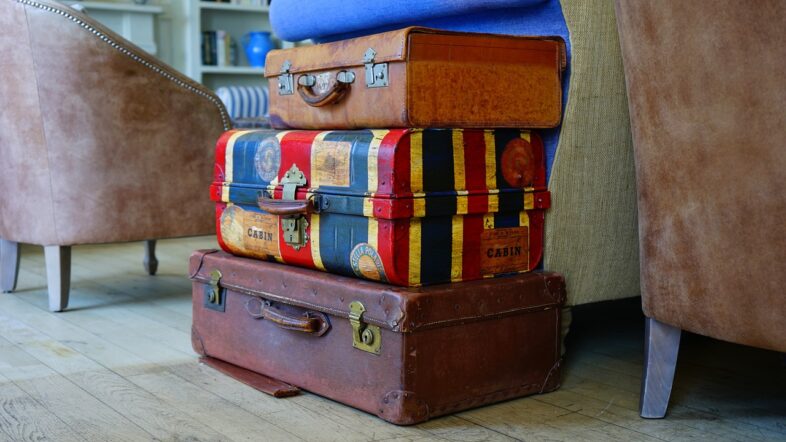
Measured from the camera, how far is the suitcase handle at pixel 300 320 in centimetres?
161

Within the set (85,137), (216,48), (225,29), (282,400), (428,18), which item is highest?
(225,29)

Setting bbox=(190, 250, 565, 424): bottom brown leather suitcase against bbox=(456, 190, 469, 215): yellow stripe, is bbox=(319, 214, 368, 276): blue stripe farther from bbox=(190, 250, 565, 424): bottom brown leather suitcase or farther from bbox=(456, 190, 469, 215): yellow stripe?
bbox=(456, 190, 469, 215): yellow stripe

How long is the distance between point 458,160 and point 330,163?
0.73 ft

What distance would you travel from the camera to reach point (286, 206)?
1634mm

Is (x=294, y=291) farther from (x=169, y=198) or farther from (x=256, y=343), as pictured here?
(x=169, y=198)

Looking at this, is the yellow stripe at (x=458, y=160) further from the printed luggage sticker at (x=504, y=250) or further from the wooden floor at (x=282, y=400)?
the wooden floor at (x=282, y=400)

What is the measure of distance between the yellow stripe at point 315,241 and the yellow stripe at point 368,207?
0.53ft

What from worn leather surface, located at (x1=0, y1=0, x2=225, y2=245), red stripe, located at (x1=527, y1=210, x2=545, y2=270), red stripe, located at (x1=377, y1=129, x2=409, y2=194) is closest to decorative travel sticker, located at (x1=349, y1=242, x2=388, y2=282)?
red stripe, located at (x1=377, y1=129, x2=409, y2=194)

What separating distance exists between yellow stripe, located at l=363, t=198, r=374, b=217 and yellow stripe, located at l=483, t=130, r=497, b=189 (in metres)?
0.22

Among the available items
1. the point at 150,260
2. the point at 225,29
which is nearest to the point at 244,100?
the point at 225,29

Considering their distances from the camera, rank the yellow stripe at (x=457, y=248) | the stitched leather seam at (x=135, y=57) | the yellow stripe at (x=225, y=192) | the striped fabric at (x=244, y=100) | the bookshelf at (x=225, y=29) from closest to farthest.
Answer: the yellow stripe at (x=457, y=248) → the yellow stripe at (x=225, y=192) → the stitched leather seam at (x=135, y=57) → the striped fabric at (x=244, y=100) → the bookshelf at (x=225, y=29)

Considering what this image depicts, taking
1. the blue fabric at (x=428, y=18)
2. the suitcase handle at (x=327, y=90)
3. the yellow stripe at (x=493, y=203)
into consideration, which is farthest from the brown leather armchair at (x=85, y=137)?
the yellow stripe at (x=493, y=203)

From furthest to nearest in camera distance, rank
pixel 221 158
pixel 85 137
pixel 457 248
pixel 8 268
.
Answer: pixel 8 268
pixel 85 137
pixel 221 158
pixel 457 248

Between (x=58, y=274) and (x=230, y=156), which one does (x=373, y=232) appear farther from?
(x=58, y=274)
